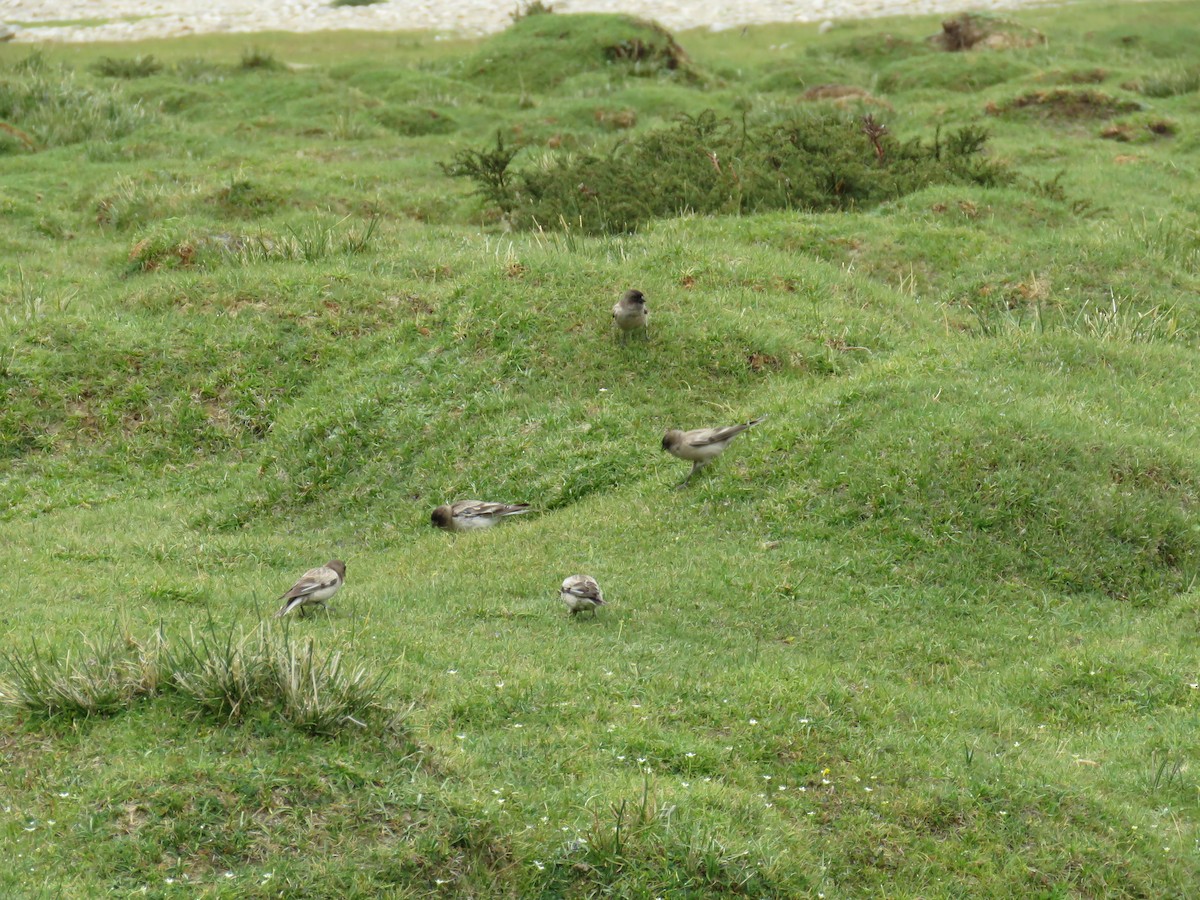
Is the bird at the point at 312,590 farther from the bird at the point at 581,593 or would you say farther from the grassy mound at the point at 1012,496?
the grassy mound at the point at 1012,496

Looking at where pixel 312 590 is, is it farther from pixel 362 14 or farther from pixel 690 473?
pixel 362 14

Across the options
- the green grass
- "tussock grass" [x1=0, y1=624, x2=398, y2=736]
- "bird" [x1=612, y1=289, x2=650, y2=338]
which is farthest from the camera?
"bird" [x1=612, y1=289, x2=650, y2=338]

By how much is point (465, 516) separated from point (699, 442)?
2261 mm

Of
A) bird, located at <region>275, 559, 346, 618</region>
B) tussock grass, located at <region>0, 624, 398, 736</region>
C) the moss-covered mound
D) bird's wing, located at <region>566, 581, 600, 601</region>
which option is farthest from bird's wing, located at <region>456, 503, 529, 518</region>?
the moss-covered mound

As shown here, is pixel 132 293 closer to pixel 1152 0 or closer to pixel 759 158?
pixel 759 158

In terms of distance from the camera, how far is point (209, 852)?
665 cm

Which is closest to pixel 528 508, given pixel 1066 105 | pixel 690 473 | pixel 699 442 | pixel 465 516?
Result: pixel 465 516

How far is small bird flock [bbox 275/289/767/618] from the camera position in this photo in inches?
383

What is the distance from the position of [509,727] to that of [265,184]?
14.9m

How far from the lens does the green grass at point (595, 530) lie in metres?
7.14

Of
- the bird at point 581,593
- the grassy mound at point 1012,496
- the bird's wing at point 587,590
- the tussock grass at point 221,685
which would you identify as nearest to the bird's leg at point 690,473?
the grassy mound at point 1012,496

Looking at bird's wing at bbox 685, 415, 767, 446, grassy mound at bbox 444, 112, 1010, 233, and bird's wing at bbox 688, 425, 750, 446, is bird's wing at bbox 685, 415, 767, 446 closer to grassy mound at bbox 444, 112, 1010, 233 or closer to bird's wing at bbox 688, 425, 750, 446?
bird's wing at bbox 688, 425, 750, 446

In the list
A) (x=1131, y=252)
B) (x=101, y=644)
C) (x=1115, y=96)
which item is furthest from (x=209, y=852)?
(x=1115, y=96)

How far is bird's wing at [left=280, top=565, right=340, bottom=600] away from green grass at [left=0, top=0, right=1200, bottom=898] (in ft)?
1.11
